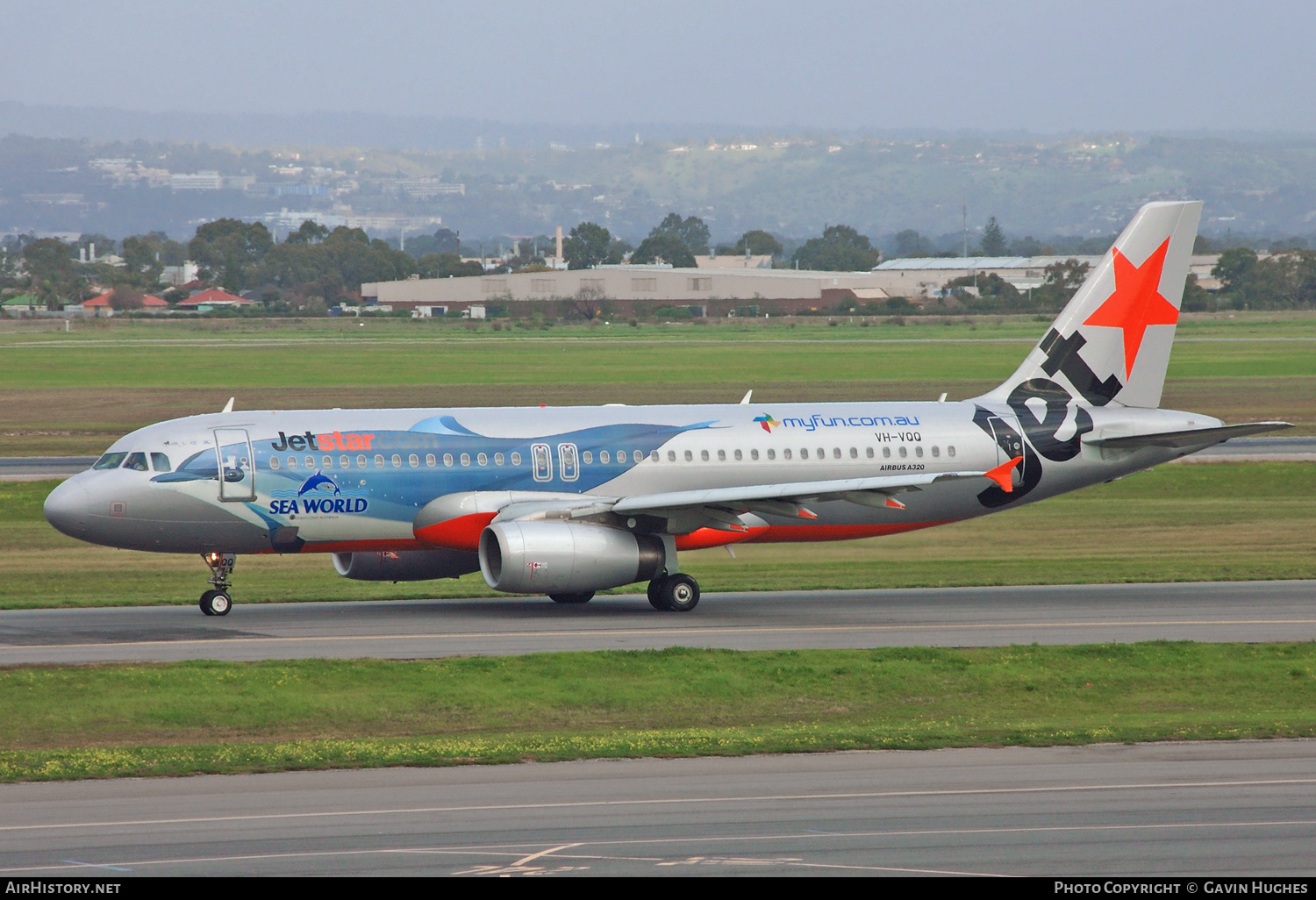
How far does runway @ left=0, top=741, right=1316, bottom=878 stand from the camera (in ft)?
49.2

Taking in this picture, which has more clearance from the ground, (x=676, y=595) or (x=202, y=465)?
(x=202, y=465)

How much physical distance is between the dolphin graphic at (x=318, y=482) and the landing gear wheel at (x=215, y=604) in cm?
280

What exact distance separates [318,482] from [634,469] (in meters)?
6.77

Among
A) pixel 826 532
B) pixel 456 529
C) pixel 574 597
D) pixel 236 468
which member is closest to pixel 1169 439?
pixel 826 532

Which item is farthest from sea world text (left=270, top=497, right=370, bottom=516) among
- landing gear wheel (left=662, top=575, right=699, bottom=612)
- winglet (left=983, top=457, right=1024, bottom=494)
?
winglet (left=983, top=457, right=1024, bottom=494)

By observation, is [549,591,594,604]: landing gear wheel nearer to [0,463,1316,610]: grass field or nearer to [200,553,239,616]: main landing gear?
[0,463,1316,610]: grass field

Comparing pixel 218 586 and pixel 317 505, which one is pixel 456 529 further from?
pixel 218 586

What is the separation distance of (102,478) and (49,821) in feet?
52.4

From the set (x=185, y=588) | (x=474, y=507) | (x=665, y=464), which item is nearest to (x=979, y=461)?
(x=665, y=464)

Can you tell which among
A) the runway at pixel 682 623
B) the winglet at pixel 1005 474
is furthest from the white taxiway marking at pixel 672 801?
the winglet at pixel 1005 474

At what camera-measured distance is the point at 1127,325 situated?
38.4 m

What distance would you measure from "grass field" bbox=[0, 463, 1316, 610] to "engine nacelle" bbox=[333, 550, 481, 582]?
1.44m

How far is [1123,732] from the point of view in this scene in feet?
71.1

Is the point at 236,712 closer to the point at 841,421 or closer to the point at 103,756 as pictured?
the point at 103,756
